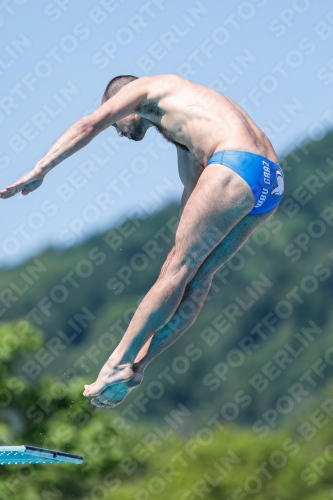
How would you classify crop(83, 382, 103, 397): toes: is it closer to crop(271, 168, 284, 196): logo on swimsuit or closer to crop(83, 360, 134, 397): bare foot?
crop(83, 360, 134, 397): bare foot

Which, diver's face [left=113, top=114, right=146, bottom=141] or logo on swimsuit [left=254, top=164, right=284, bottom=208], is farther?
diver's face [left=113, top=114, right=146, bottom=141]

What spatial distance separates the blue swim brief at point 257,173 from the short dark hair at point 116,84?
3.88ft

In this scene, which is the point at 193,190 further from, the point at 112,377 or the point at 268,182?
the point at 112,377

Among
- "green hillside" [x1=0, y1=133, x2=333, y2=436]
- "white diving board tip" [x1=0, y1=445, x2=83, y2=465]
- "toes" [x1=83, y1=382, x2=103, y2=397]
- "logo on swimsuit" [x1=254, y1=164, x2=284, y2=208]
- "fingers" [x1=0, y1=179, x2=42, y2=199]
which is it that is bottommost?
"green hillside" [x1=0, y1=133, x2=333, y2=436]

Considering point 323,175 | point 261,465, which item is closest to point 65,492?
point 261,465

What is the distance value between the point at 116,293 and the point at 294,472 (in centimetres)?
3096

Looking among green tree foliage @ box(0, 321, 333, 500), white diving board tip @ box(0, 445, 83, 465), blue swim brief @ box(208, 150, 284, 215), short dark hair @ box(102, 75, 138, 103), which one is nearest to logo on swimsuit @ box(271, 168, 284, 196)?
blue swim brief @ box(208, 150, 284, 215)

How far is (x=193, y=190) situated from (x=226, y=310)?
5199cm

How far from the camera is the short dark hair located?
294 inches

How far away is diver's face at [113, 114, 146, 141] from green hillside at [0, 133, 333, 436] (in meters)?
35.2

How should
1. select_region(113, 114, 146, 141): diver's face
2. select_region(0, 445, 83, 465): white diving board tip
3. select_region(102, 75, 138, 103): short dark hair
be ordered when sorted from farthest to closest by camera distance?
1. select_region(102, 75, 138, 103): short dark hair
2. select_region(113, 114, 146, 141): diver's face
3. select_region(0, 445, 83, 465): white diving board tip

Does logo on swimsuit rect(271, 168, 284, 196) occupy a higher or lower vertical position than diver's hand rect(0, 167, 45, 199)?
higher

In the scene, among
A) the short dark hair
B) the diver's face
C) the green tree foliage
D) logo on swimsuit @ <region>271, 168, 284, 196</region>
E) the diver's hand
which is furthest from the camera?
the green tree foliage

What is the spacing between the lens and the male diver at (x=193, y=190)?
651 cm
